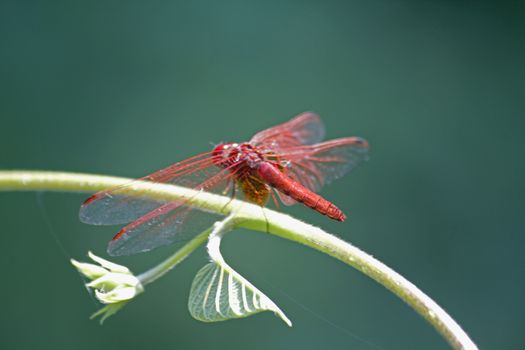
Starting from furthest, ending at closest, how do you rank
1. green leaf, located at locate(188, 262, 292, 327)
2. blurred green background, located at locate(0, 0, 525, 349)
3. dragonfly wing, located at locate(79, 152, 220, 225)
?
blurred green background, located at locate(0, 0, 525, 349), dragonfly wing, located at locate(79, 152, 220, 225), green leaf, located at locate(188, 262, 292, 327)

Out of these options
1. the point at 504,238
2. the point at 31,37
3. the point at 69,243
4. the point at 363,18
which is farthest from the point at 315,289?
the point at 31,37

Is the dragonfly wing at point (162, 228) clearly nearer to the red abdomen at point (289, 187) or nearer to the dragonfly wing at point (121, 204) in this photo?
the dragonfly wing at point (121, 204)

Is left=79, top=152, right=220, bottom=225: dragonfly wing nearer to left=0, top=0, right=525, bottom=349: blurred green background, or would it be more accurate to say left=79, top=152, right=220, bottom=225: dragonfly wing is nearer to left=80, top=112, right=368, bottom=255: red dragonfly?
left=80, top=112, right=368, bottom=255: red dragonfly

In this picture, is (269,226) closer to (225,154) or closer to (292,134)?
(225,154)

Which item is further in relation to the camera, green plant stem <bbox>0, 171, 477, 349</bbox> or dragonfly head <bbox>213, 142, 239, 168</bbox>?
dragonfly head <bbox>213, 142, 239, 168</bbox>

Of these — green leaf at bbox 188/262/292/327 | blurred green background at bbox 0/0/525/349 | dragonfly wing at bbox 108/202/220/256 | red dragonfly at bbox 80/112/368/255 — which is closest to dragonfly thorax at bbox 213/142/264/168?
red dragonfly at bbox 80/112/368/255

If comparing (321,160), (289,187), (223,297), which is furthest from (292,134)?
(223,297)

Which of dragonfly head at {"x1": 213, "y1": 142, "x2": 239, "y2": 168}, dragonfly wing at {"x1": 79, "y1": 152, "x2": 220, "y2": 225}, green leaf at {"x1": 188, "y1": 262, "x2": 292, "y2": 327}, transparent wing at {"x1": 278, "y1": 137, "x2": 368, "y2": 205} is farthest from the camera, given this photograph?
transparent wing at {"x1": 278, "y1": 137, "x2": 368, "y2": 205}

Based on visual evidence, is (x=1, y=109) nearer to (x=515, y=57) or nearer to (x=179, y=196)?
(x=179, y=196)

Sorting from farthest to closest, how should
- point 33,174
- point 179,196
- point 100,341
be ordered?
point 100,341 < point 179,196 < point 33,174
